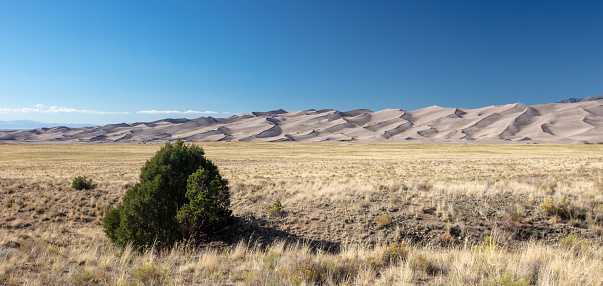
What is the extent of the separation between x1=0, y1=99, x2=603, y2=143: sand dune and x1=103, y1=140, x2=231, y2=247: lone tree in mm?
126756

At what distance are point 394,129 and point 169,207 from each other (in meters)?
160

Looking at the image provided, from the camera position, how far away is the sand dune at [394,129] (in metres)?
130

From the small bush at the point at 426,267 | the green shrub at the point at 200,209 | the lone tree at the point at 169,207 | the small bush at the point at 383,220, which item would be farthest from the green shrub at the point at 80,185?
the small bush at the point at 426,267

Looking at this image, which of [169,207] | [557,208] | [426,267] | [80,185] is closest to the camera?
[426,267]

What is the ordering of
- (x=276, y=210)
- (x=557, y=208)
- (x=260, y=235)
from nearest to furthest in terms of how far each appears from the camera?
(x=557, y=208), (x=260, y=235), (x=276, y=210)

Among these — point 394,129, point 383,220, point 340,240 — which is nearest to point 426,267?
point 340,240

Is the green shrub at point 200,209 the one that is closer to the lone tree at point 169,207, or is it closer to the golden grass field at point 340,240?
the lone tree at point 169,207

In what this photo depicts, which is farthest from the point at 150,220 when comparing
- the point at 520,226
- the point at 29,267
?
the point at 520,226

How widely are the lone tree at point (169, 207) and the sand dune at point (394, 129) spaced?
127 metres

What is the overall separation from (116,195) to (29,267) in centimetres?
1281

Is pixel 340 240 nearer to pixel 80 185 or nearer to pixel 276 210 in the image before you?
pixel 276 210

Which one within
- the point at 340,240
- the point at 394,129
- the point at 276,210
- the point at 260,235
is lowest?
the point at 260,235

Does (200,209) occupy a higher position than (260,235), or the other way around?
(200,209)

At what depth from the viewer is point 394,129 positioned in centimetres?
15912
